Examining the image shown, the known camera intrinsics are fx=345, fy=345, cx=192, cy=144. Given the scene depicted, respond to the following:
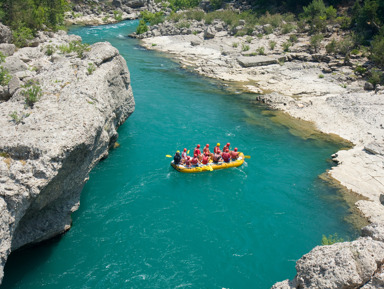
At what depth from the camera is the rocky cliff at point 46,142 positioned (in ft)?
39.8

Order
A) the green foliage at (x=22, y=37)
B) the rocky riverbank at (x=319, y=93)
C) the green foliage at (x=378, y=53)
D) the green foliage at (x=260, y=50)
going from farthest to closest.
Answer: the green foliage at (x=260, y=50), the green foliage at (x=378, y=53), the green foliage at (x=22, y=37), the rocky riverbank at (x=319, y=93)

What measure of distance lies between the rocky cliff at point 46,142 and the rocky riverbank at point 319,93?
905 centimetres

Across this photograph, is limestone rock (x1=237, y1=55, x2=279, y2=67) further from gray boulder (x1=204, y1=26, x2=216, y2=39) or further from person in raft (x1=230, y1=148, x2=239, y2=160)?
person in raft (x1=230, y1=148, x2=239, y2=160)

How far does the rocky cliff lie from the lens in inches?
478

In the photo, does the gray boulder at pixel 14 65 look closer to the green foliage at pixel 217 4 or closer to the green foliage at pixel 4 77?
the green foliage at pixel 4 77

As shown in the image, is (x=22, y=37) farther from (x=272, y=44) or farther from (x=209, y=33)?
(x=209, y=33)

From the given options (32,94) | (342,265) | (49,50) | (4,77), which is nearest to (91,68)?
(4,77)

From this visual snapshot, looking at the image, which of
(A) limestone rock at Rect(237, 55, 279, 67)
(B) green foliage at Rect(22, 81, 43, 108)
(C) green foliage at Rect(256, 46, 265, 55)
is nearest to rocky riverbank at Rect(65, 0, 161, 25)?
(C) green foliage at Rect(256, 46, 265, 55)

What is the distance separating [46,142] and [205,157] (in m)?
12.4

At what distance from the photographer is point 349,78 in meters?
39.0

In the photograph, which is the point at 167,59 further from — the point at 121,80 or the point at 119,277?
the point at 119,277

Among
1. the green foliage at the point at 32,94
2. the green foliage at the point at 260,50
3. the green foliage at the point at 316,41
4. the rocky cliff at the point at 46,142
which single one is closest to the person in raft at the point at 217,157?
the rocky cliff at the point at 46,142

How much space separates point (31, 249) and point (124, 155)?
989cm

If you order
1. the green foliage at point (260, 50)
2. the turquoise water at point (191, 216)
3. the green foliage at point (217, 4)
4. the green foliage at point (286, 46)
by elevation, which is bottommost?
the turquoise water at point (191, 216)
